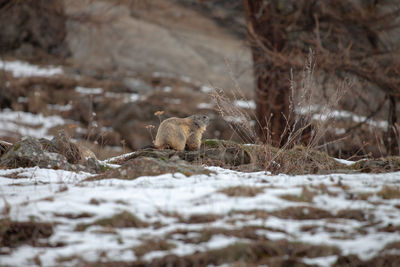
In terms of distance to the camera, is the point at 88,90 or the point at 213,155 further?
the point at 88,90

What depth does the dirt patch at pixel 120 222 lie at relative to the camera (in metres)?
3.58

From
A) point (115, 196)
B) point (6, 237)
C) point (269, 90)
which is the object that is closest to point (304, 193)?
point (115, 196)

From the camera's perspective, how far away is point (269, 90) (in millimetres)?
10609

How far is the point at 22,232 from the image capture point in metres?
3.49

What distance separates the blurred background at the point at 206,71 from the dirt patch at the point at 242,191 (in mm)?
1339

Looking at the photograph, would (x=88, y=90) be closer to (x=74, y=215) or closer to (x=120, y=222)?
(x=74, y=215)

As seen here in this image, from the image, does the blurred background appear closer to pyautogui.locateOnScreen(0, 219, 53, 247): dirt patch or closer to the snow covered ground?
the snow covered ground

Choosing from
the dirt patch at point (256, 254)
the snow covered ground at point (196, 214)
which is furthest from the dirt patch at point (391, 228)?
the dirt patch at point (256, 254)

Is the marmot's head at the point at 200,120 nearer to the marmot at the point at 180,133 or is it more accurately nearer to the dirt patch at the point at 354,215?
A: the marmot at the point at 180,133

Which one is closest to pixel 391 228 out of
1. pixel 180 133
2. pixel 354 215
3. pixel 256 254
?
pixel 354 215

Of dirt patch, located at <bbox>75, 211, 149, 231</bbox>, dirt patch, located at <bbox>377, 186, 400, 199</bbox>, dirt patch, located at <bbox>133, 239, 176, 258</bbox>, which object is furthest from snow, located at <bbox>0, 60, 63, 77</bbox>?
dirt patch, located at <bbox>377, 186, 400, 199</bbox>

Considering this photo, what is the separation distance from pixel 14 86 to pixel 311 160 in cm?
1982

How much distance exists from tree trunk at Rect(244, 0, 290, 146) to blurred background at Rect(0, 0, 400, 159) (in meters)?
0.04

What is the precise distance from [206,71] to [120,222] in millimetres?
27813
